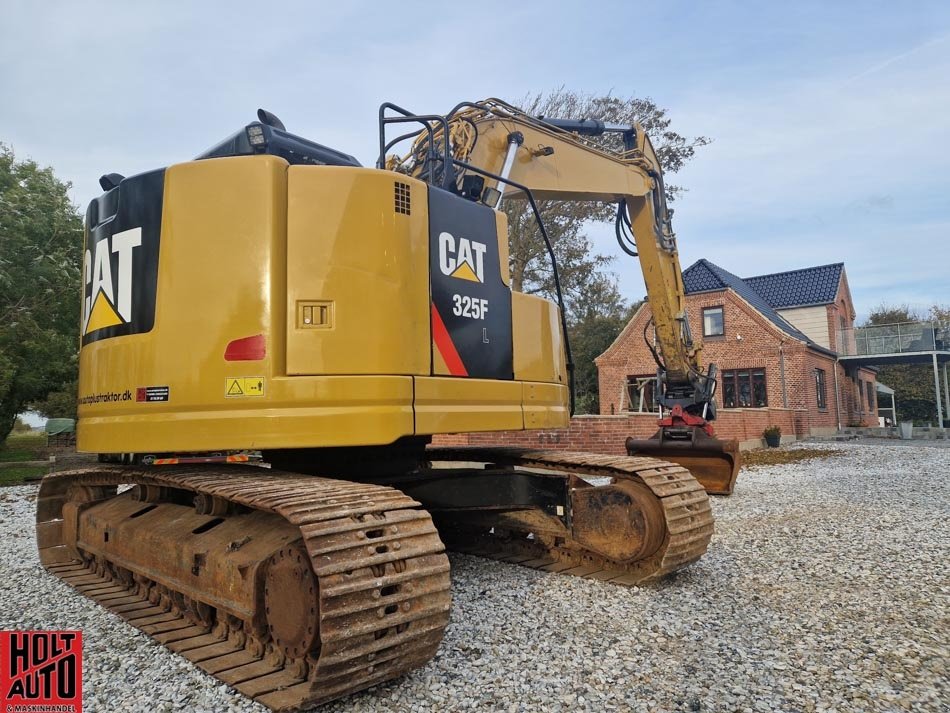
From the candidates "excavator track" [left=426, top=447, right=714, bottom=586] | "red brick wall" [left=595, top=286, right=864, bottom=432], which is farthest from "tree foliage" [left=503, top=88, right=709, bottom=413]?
"excavator track" [left=426, top=447, right=714, bottom=586]

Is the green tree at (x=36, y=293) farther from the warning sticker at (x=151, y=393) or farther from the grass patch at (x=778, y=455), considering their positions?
the grass patch at (x=778, y=455)

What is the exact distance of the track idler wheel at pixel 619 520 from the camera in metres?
4.31

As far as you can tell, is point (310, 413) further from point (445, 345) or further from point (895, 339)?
point (895, 339)

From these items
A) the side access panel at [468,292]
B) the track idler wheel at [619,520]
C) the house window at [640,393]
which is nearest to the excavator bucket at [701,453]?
the track idler wheel at [619,520]

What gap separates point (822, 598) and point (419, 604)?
2.86 meters

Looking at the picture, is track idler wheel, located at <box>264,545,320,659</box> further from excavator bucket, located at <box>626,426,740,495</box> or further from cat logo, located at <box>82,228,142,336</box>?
excavator bucket, located at <box>626,426,740,495</box>

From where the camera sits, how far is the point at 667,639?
3520 mm

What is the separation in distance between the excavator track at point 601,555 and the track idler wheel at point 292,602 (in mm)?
2238

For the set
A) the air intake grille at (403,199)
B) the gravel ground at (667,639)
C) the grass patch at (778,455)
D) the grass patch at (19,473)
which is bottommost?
the grass patch at (778,455)

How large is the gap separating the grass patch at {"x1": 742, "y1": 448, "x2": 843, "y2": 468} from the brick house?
3.04m

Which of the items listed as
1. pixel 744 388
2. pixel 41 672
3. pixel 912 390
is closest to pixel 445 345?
pixel 41 672

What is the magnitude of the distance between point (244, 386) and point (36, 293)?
1547 cm

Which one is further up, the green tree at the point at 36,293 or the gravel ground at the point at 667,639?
the green tree at the point at 36,293

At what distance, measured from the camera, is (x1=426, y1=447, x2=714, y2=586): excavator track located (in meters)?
4.29
